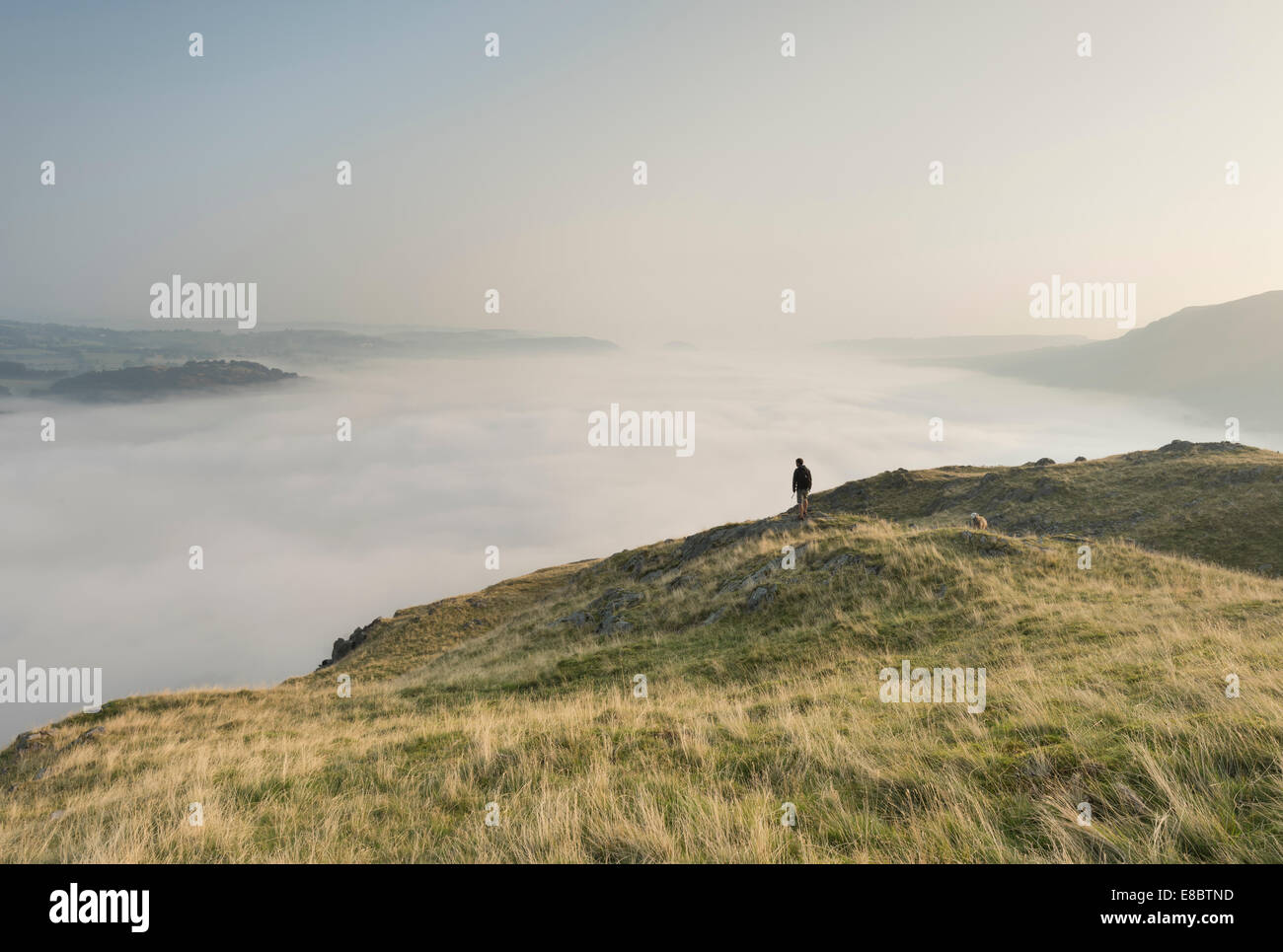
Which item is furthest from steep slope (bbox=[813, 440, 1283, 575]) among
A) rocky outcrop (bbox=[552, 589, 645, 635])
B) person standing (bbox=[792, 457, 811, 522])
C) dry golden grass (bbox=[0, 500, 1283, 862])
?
rocky outcrop (bbox=[552, 589, 645, 635])

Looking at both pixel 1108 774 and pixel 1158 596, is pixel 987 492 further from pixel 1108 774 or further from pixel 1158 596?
pixel 1108 774

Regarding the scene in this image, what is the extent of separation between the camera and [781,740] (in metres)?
7.30

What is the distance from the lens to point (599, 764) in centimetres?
679

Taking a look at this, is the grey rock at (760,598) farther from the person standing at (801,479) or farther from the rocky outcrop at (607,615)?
the person standing at (801,479)

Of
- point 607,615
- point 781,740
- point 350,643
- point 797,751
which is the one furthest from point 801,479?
point 350,643

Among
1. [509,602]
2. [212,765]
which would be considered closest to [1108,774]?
[212,765]

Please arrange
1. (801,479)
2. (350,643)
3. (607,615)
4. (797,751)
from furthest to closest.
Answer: (350,643) → (801,479) → (607,615) → (797,751)

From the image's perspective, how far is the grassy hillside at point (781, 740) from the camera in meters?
4.40

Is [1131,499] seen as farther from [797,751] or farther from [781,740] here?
[797,751]

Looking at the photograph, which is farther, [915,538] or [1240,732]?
[915,538]

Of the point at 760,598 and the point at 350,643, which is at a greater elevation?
the point at 760,598
